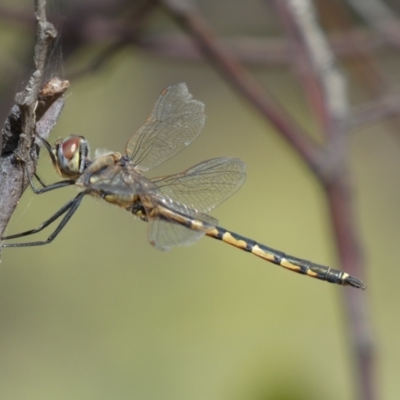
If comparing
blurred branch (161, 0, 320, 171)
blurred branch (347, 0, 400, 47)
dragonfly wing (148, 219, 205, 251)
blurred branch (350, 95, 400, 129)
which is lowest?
dragonfly wing (148, 219, 205, 251)

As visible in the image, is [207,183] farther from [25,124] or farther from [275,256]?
[25,124]

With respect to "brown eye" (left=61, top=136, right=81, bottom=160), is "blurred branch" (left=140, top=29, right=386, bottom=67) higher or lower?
higher

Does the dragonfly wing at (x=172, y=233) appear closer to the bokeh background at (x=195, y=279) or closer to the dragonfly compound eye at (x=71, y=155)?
the dragonfly compound eye at (x=71, y=155)

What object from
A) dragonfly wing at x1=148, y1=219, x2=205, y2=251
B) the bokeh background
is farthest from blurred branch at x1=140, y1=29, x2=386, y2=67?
dragonfly wing at x1=148, y1=219, x2=205, y2=251

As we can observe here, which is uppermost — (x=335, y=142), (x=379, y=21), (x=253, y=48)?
(x=379, y=21)

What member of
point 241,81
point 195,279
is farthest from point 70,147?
point 195,279

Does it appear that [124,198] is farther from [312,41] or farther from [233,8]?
[233,8]

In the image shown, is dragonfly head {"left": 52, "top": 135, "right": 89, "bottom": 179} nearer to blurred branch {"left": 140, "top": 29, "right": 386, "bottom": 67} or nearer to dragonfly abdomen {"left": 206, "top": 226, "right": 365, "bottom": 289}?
dragonfly abdomen {"left": 206, "top": 226, "right": 365, "bottom": 289}
